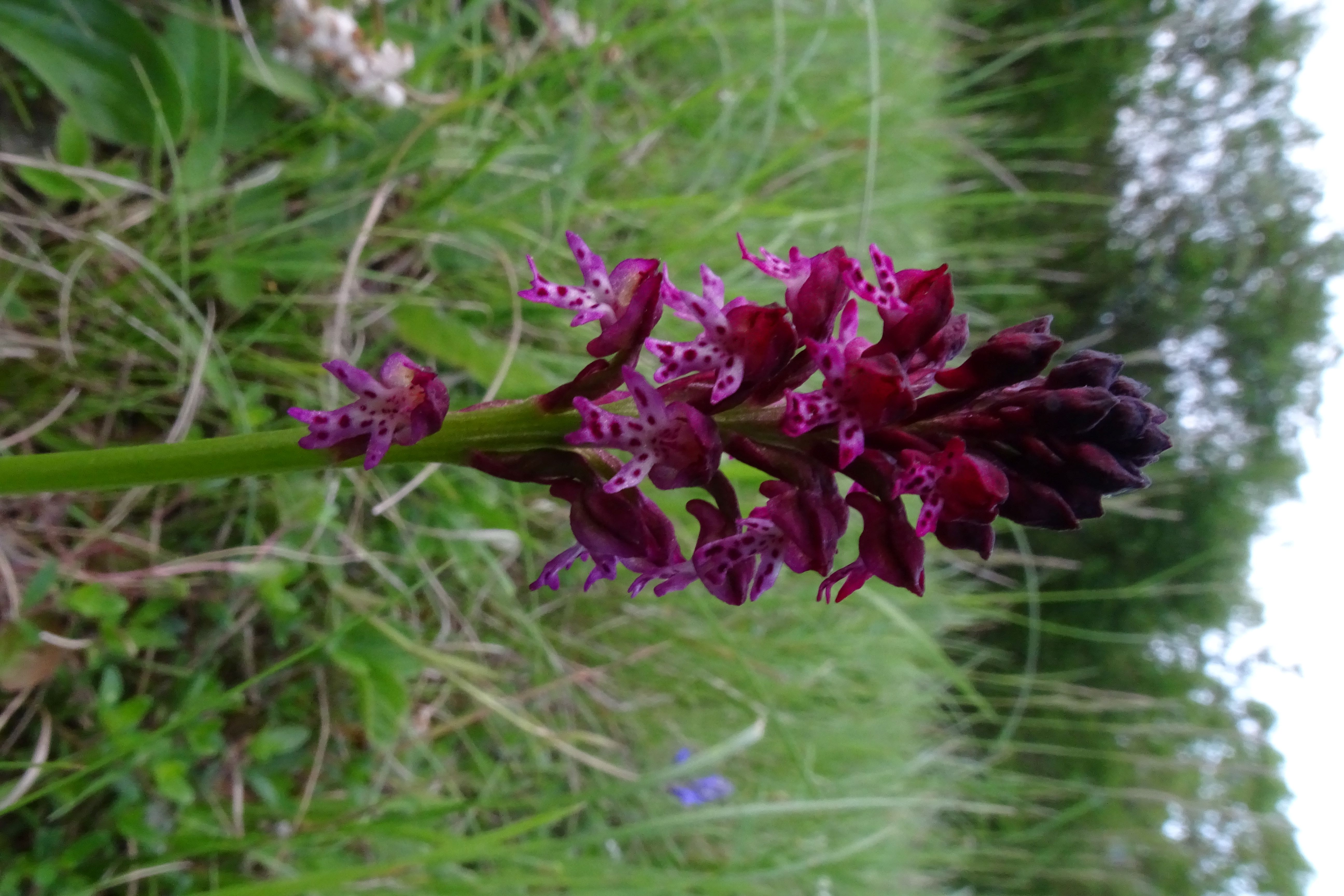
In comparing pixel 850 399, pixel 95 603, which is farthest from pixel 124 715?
pixel 850 399

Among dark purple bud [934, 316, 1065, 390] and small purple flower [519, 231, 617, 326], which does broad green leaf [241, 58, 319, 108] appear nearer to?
small purple flower [519, 231, 617, 326]

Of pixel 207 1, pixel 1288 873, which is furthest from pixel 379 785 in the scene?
pixel 1288 873

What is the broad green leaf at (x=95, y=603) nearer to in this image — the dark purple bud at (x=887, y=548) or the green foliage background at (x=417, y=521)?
the green foliage background at (x=417, y=521)

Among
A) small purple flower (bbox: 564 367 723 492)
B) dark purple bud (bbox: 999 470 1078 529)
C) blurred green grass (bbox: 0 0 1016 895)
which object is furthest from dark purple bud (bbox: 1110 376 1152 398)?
blurred green grass (bbox: 0 0 1016 895)

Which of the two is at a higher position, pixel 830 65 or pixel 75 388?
pixel 830 65

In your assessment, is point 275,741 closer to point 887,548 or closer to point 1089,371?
point 887,548

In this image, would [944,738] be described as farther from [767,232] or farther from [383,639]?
[383,639]
